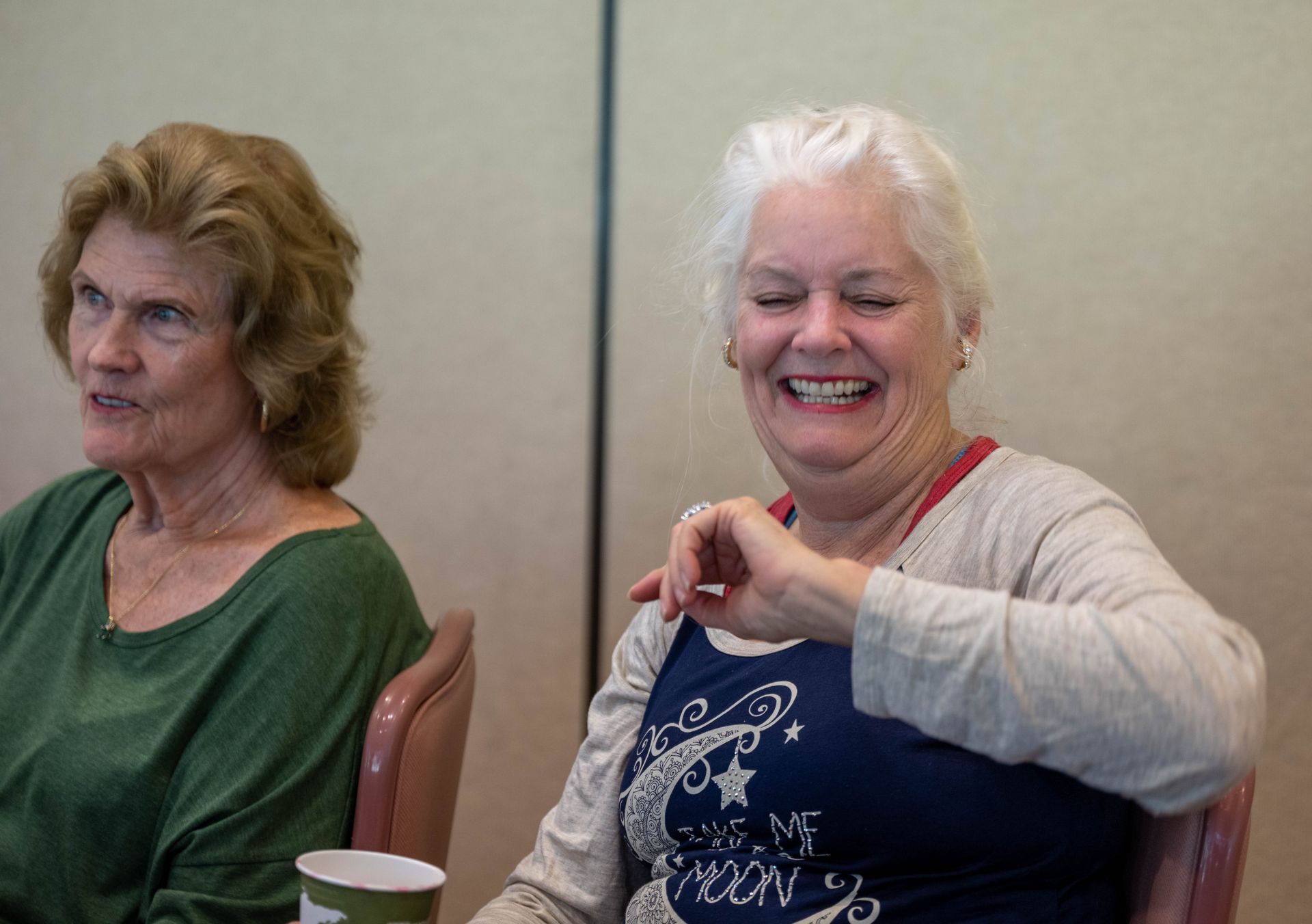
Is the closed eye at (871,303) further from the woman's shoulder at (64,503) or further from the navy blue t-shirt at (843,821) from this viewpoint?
the woman's shoulder at (64,503)

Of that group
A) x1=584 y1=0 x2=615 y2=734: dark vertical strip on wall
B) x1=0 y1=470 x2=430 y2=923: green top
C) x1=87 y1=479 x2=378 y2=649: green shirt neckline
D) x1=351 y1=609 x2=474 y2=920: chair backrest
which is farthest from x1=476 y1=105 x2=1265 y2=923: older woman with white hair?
x1=584 y1=0 x2=615 y2=734: dark vertical strip on wall

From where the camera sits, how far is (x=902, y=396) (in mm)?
1322

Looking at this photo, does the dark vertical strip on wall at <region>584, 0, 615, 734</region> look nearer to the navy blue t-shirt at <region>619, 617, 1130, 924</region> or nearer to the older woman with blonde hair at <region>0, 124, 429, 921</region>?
the older woman with blonde hair at <region>0, 124, 429, 921</region>

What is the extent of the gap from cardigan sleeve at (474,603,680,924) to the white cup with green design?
0.38 m

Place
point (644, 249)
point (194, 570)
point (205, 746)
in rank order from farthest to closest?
point (644, 249)
point (194, 570)
point (205, 746)

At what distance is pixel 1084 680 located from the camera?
0.87m

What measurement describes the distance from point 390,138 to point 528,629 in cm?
111

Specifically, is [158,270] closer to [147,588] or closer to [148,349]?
[148,349]

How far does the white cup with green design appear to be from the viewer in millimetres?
919

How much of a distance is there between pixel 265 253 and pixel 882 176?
90 centimetres

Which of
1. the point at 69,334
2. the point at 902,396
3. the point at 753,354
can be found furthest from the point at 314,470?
the point at 902,396

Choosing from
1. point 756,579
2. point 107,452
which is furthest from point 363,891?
point 107,452

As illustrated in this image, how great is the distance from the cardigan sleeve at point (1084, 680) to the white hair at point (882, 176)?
0.49 meters

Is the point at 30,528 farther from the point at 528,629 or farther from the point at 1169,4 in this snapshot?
the point at 1169,4
